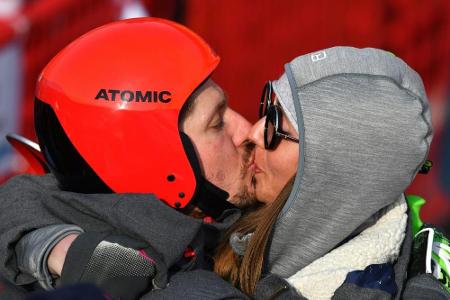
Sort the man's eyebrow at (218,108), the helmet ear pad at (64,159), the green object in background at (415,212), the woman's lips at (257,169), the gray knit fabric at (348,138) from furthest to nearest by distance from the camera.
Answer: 1. the green object in background at (415,212)
2. the woman's lips at (257,169)
3. the man's eyebrow at (218,108)
4. the helmet ear pad at (64,159)
5. the gray knit fabric at (348,138)

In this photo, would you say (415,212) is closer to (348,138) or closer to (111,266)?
(348,138)

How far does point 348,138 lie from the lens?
2357mm

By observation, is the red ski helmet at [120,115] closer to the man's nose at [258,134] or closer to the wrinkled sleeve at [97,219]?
the wrinkled sleeve at [97,219]

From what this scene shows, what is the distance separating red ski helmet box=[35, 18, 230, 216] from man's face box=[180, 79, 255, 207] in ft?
0.19

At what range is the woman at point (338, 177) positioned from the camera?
2.35m

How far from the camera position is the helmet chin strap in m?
2.52

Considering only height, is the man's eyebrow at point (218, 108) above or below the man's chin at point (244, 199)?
above

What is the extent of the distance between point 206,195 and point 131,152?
0.30m

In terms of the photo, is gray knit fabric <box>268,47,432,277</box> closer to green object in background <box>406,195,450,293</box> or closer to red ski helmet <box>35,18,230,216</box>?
green object in background <box>406,195,450,293</box>

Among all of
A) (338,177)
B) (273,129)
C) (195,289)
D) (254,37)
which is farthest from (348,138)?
(254,37)

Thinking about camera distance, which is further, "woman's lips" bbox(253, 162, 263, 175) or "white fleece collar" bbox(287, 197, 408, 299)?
"woman's lips" bbox(253, 162, 263, 175)

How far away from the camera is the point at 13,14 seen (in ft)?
16.4

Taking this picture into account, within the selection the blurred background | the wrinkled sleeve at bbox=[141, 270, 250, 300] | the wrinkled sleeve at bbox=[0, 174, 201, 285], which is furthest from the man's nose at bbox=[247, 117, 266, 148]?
the blurred background

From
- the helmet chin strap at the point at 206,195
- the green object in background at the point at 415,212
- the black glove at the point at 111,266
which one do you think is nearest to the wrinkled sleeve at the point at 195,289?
the black glove at the point at 111,266
